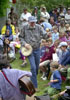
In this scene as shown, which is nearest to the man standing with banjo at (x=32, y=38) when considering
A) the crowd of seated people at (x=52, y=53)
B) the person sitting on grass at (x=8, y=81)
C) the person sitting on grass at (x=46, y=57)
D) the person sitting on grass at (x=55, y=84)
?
the crowd of seated people at (x=52, y=53)

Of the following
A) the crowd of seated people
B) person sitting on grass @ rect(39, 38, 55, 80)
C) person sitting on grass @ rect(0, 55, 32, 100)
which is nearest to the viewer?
person sitting on grass @ rect(0, 55, 32, 100)

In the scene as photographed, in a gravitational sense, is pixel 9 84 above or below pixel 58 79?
above

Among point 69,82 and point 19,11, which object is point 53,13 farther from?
point 69,82

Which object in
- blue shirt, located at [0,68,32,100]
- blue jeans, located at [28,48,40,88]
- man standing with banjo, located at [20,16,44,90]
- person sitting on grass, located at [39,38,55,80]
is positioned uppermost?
blue shirt, located at [0,68,32,100]

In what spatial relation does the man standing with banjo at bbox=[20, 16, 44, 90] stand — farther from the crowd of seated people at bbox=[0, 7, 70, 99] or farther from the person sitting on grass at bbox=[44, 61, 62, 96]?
the person sitting on grass at bbox=[44, 61, 62, 96]

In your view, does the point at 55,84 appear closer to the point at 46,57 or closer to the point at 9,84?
the point at 46,57

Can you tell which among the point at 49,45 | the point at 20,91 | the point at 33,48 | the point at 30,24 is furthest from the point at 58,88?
the point at 20,91

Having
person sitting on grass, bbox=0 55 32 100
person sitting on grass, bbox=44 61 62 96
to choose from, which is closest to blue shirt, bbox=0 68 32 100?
person sitting on grass, bbox=0 55 32 100

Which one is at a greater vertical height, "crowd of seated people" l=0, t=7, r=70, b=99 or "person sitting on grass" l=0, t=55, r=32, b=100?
"person sitting on grass" l=0, t=55, r=32, b=100

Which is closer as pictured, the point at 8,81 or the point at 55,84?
the point at 8,81

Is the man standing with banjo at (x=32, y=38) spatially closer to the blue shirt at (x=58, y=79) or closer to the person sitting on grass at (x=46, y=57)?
the blue shirt at (x=58, y=79)

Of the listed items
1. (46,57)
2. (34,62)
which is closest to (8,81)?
(34,62)

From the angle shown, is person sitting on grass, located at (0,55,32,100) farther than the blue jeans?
No

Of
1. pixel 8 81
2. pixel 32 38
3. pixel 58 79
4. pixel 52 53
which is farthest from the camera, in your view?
pixel 52 53
